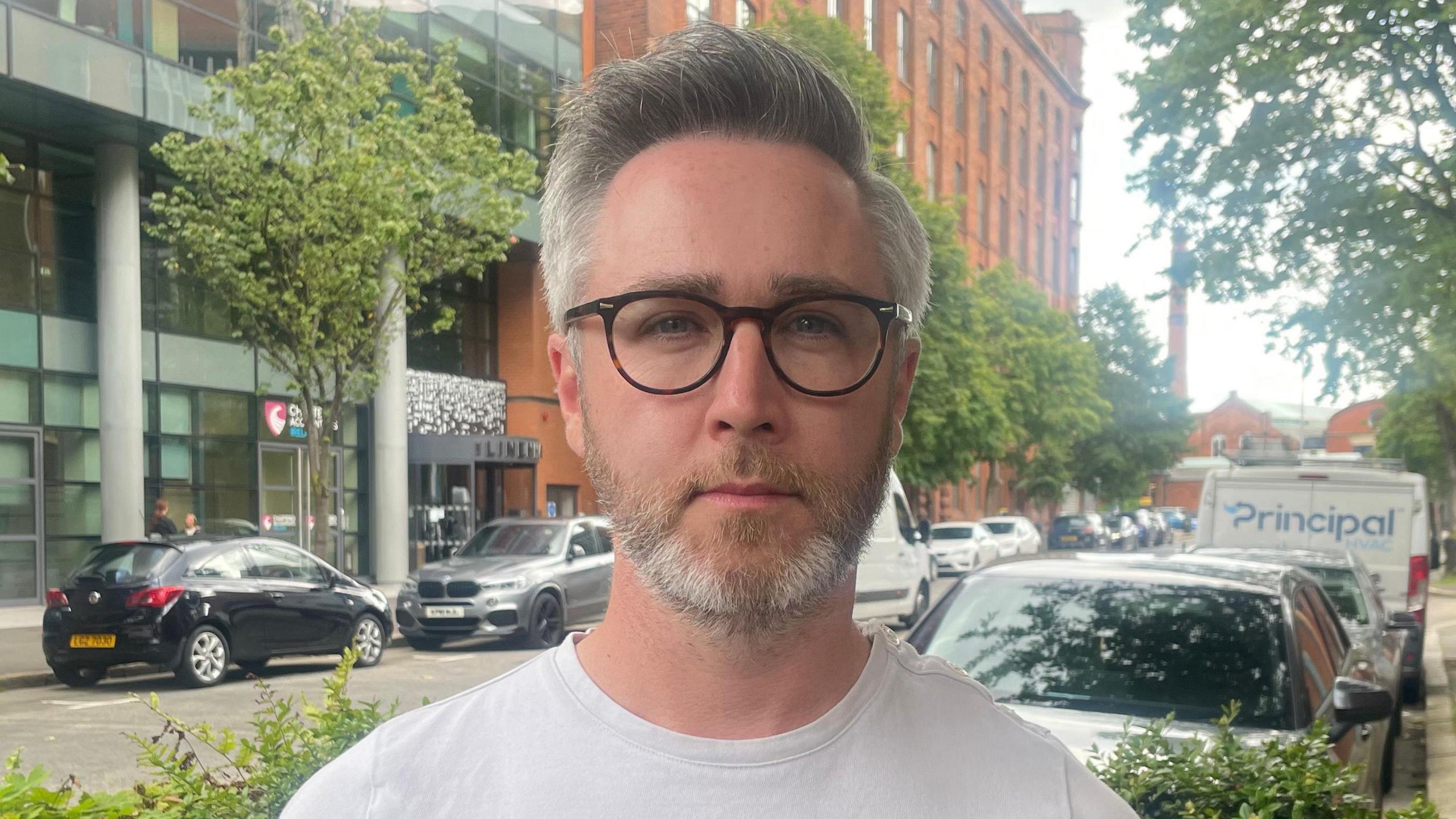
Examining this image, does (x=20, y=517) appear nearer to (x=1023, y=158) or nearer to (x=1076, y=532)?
(x=1076, y=532)

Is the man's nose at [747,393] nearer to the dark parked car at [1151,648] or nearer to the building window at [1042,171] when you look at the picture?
the dark parked car at [1151,648]

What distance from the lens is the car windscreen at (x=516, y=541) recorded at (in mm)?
16766

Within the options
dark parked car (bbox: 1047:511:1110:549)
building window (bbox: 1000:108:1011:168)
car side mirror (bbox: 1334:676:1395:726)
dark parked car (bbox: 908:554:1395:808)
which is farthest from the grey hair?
building window (bbox: 1000:108:1011:168)

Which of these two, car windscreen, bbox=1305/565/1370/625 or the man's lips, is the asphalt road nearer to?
the man's lips

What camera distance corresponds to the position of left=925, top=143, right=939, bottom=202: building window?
49.9 m

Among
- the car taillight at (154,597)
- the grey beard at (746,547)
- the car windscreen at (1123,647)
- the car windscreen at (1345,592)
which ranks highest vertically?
the grey beard at (746,547)

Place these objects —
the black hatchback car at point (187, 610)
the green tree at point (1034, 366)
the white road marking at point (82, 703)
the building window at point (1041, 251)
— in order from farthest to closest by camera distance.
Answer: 1. the building window at point (1041, 251)
2. the green tree at point (1034, 366)
3. the black hatchback car at point (187, 610)
4. the white road marking at point (82, 703)

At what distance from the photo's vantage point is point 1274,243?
47.5 ft

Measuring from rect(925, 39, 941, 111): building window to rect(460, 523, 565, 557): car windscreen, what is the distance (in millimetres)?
37243

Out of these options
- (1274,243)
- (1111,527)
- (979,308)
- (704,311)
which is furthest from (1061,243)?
(704,311)

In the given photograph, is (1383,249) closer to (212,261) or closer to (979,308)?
(212,261)

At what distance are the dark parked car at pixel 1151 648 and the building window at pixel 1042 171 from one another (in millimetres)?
64298

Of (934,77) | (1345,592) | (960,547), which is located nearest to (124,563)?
(1345,592)

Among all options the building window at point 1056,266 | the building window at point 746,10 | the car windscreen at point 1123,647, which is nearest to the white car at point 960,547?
the building window at point 746,10
